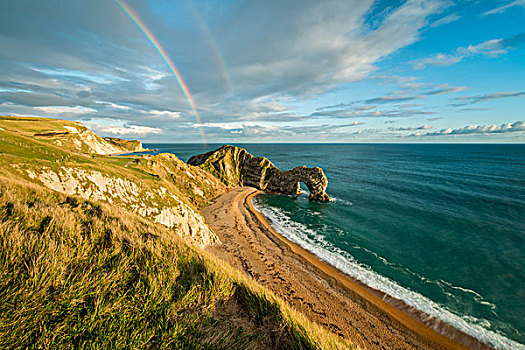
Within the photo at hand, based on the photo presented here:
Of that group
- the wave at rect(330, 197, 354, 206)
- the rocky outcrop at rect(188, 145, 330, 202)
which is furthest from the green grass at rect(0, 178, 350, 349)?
the rocky outcrop at rect(188, 145, 330, 202)

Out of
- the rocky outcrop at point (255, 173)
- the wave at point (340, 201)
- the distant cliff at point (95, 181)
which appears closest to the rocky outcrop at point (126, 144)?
the rocky outcrop at point (255, 173)

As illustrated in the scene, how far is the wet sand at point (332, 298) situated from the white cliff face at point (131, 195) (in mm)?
3465

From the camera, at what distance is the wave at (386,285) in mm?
13188

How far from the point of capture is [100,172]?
16.8m

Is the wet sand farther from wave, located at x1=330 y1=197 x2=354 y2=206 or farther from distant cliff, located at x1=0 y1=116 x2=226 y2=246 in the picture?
wave, located at x1=330 y1=197 x2=354 y2=206

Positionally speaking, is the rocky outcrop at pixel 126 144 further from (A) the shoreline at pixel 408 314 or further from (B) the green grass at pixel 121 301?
(B) the green grass at pixel 121 301

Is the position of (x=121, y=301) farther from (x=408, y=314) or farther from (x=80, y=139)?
(x=80, y=139)

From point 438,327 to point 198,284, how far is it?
19246 mm

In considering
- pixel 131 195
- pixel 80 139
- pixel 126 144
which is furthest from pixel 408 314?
pixel 126 144

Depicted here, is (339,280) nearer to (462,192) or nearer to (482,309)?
(482,309)

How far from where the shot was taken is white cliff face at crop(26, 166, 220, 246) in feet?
45.8

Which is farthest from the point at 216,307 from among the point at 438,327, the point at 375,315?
the point at 438,327

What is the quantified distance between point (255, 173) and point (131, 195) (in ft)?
128

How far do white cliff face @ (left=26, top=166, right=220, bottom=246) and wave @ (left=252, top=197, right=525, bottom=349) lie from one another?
12415mm
